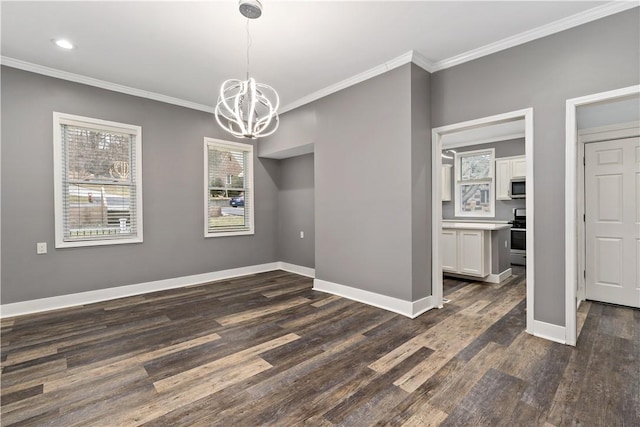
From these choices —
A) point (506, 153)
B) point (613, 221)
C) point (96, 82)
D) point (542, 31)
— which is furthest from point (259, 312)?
point (506, 153)

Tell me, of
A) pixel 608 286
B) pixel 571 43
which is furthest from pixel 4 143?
pixel 608 286

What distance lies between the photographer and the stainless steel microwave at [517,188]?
19.2 feet

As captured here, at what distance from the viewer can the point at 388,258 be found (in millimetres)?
3576

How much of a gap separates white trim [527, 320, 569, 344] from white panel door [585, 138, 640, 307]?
166 cm

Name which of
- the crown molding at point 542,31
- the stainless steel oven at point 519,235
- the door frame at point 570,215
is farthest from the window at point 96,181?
the stainless steel oven at point 519,235

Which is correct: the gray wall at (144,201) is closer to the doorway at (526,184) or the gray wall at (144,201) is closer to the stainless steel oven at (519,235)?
the doorway at (526,184)

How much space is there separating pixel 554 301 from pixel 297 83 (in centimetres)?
388

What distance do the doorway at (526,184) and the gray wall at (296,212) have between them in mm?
2346

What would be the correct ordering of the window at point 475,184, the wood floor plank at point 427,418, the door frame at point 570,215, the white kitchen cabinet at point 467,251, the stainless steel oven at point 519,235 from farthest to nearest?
the window at point 475,184 → the stainless steel oven at point 519,235 → the white kitchen cabinet at point 467,251 → the door frame at point 570,215 → the wood floor plank at point 427,418

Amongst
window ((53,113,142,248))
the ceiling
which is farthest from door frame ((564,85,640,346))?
window ((53,113,142,248))

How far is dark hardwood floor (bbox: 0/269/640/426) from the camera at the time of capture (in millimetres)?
1821

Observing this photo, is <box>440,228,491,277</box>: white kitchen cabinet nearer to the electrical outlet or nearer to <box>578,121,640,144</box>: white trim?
<box>578,121,640,144</box>: white trim

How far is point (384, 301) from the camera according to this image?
3613 millimetres

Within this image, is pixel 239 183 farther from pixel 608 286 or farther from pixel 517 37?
pixel 608 286
